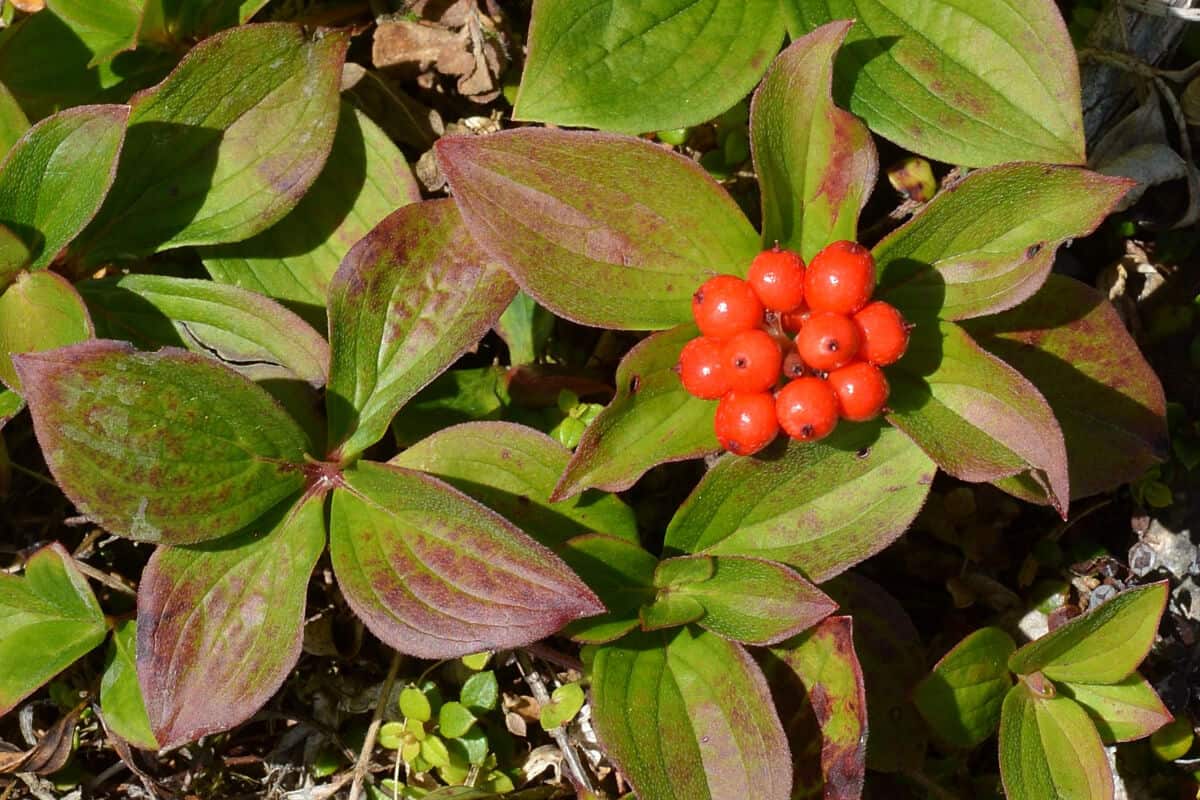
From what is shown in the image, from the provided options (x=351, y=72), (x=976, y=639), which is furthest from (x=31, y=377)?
(x=976, y=639)

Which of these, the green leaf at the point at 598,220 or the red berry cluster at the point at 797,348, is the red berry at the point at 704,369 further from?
the green leaf at the point at 598,220

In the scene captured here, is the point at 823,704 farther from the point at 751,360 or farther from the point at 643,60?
the point at 643,60

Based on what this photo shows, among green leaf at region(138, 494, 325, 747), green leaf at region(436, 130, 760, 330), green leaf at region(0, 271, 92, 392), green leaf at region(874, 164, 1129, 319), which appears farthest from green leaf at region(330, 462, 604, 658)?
green leaf at region(874, 164, 1129, 319)

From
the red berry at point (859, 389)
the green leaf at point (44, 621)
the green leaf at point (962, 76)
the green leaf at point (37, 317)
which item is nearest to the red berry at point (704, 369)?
the red berry at point (859, 389)

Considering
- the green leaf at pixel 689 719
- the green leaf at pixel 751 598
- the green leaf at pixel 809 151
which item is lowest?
the green leaf at pixel 689 719

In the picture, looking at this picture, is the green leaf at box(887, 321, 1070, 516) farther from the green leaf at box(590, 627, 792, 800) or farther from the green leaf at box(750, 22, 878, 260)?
the green leaf at box(590, 627, 792, 800)
